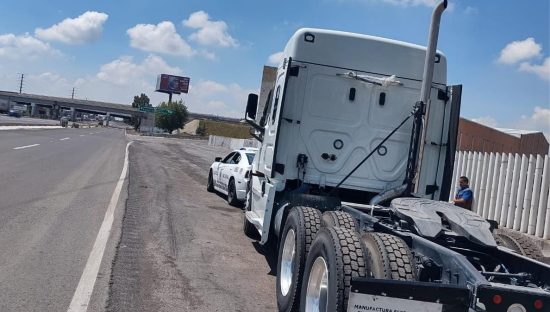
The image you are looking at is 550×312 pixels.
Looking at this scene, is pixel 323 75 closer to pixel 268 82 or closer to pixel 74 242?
pixel 268 82

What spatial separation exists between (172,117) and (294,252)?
413ft

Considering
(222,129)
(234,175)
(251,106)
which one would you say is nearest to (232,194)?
(234,175)

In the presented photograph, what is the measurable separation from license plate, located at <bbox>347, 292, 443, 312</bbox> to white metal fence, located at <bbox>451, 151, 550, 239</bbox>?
7863 mm

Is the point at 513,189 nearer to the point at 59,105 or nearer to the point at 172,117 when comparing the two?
the point at 172,117

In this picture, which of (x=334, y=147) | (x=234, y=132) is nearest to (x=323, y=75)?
(x=334, y=147)

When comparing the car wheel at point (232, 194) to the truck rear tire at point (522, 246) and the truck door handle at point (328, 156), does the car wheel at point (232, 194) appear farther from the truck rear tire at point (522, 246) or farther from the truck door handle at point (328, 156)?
the truck rear tire at point (522, 246)

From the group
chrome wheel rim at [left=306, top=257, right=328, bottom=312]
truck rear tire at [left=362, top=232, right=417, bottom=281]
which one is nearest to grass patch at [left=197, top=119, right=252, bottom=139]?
chrome wheel rim at [left=306, top=257, right=328, bottom=312]

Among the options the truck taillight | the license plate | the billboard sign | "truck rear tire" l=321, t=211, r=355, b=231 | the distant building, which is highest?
the billboard sign

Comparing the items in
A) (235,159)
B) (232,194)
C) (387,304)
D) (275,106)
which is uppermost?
(275,106)

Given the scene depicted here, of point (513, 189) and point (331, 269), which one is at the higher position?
point (513, 189)

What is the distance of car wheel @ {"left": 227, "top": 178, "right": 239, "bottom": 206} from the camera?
45.8 feet

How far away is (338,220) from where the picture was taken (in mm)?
5699

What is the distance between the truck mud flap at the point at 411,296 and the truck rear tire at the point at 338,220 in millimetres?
1777

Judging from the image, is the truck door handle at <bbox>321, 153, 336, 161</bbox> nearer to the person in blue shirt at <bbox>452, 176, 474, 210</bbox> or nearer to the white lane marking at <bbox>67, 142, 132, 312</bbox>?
the person in blue shirt at <bbox>452, 176, 474, 210</bbox>
